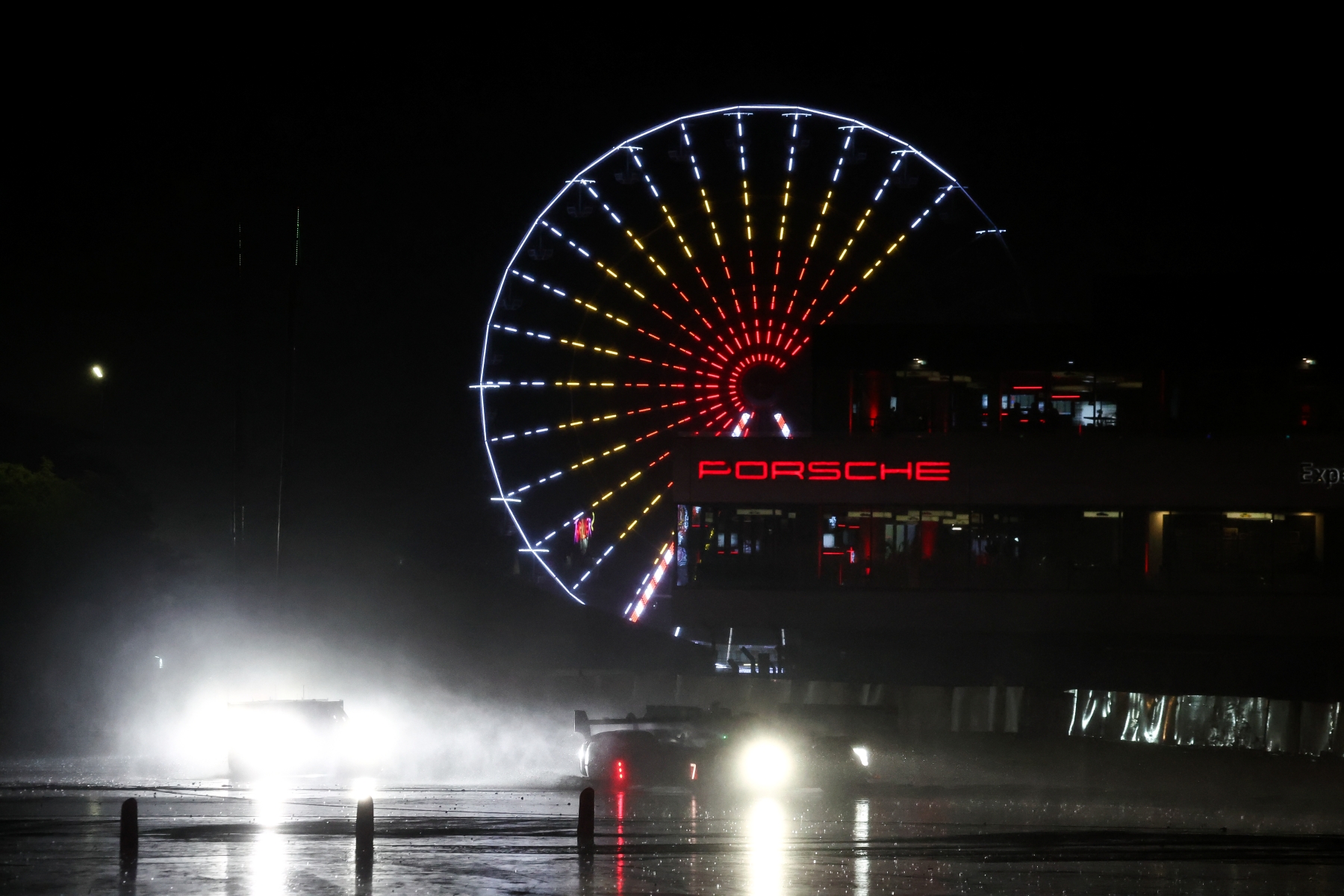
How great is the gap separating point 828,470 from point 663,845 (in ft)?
92.5

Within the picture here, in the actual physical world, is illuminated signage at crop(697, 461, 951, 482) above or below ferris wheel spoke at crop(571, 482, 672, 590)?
above

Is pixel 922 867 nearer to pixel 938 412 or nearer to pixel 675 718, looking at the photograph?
pixel 675 718

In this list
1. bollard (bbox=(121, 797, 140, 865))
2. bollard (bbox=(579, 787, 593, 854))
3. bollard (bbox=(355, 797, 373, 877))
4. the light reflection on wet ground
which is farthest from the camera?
bollard (bbox=(579, 787, 593, 854))

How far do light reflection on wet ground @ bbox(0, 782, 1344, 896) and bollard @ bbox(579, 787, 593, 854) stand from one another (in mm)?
216

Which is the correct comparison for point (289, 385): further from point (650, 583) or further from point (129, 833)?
point (129, 833)

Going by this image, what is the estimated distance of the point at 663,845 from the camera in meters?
17.5

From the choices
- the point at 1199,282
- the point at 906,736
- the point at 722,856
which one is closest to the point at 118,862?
the point at 722,856

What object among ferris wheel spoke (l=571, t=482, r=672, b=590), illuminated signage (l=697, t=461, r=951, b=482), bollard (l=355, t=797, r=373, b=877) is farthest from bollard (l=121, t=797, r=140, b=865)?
illuminated signage (l=697, t=461, r=951, b=482)

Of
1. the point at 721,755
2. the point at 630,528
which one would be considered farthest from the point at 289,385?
the point at 721,755

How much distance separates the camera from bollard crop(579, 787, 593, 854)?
1664cm

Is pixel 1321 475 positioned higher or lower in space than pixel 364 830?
higher

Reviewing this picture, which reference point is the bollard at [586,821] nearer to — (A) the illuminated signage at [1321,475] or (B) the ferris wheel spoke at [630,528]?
(B) the ferris wheel spoke at [630,528]

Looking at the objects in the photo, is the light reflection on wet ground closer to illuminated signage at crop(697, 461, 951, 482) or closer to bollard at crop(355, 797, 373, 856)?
bollard at crop(355, 797, 373, 856)

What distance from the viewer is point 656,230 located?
4353 cm
